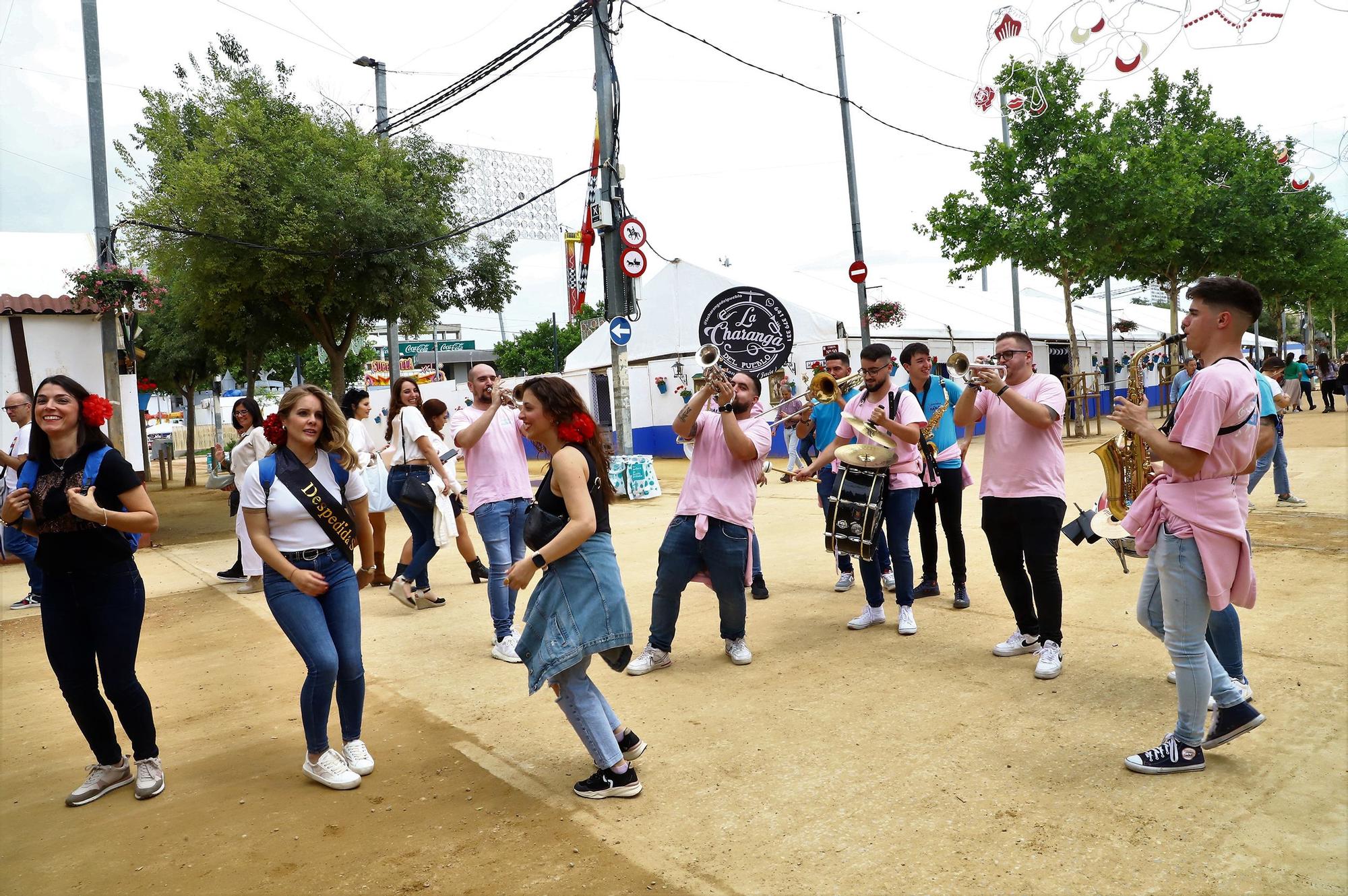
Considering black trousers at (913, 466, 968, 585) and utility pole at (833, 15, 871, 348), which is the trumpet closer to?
black trousers at (913, 466, 968, 585)

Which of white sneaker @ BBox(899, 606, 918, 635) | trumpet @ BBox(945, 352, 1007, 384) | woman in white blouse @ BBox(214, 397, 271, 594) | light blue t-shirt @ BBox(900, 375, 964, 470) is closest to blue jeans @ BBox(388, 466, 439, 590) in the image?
woman in white blouse @ BBox(214, 397, 271, 594)

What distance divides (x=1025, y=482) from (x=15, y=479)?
22.4 feet

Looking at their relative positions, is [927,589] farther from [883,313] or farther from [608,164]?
[883,313]

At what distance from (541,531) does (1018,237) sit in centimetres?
1785

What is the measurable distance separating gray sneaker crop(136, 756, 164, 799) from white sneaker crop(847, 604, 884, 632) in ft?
12.3

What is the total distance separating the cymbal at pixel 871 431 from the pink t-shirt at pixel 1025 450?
2.25ft

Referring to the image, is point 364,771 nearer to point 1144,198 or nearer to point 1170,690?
point 1170,690

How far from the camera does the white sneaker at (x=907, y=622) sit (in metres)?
5.51

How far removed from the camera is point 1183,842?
293 centimetres

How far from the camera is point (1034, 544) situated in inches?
185

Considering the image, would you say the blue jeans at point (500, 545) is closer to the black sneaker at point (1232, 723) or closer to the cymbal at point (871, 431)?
the cymbal at point (871, 431)

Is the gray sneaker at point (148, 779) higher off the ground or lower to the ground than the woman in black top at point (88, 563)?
lower

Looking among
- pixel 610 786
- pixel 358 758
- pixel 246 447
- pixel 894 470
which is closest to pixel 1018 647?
pixel 894 470

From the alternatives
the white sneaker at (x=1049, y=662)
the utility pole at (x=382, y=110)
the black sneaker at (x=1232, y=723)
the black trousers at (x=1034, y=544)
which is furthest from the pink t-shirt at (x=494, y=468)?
the utility pole at (x=382, y=110)
